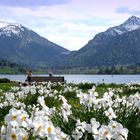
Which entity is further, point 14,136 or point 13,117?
point 13,117

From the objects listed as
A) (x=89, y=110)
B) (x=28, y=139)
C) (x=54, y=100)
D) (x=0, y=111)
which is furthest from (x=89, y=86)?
(x=28, y=139)

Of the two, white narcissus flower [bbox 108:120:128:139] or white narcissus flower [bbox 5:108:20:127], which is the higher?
white narcissus flower [bbox 5:108:20:127]

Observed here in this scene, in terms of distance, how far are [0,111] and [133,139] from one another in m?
7.28

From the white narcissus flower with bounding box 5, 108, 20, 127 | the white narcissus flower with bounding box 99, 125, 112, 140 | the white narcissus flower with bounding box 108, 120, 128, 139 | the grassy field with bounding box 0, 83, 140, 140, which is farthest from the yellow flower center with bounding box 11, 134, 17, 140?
the white narcissus flower with bounding box 108, 120, 128, 139

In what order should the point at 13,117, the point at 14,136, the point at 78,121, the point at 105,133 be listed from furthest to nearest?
the point at 78,121 < the point at 105,133 < the point at 13,117 < the point at 14,136

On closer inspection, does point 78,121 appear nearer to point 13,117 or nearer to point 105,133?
point 105,133

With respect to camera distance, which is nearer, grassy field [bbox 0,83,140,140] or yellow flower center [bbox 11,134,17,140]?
yellow flower center [bbox 11,134,17,140]

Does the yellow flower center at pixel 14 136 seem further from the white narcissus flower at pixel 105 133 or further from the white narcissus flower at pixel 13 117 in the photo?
the white narcissus flower at pixel 105 133

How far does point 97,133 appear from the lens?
5.55 meters

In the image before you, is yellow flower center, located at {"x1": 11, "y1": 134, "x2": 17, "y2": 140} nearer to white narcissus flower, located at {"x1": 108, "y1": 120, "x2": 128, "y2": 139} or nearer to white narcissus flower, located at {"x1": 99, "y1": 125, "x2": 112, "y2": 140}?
white narcissus flower, located at {"x1": 99, "y1": 125, "x2": 112, "y2": 140}

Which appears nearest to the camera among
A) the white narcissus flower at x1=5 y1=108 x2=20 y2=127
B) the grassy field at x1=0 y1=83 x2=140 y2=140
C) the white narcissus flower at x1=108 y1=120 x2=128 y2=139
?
the white narcissus flower at x1=5 y1=108 x2=20 y2=127

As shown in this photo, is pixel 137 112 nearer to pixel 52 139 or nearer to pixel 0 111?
pixel 52 139

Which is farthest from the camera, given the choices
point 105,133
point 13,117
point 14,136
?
point 105,133

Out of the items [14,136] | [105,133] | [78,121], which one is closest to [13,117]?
[14,136]
